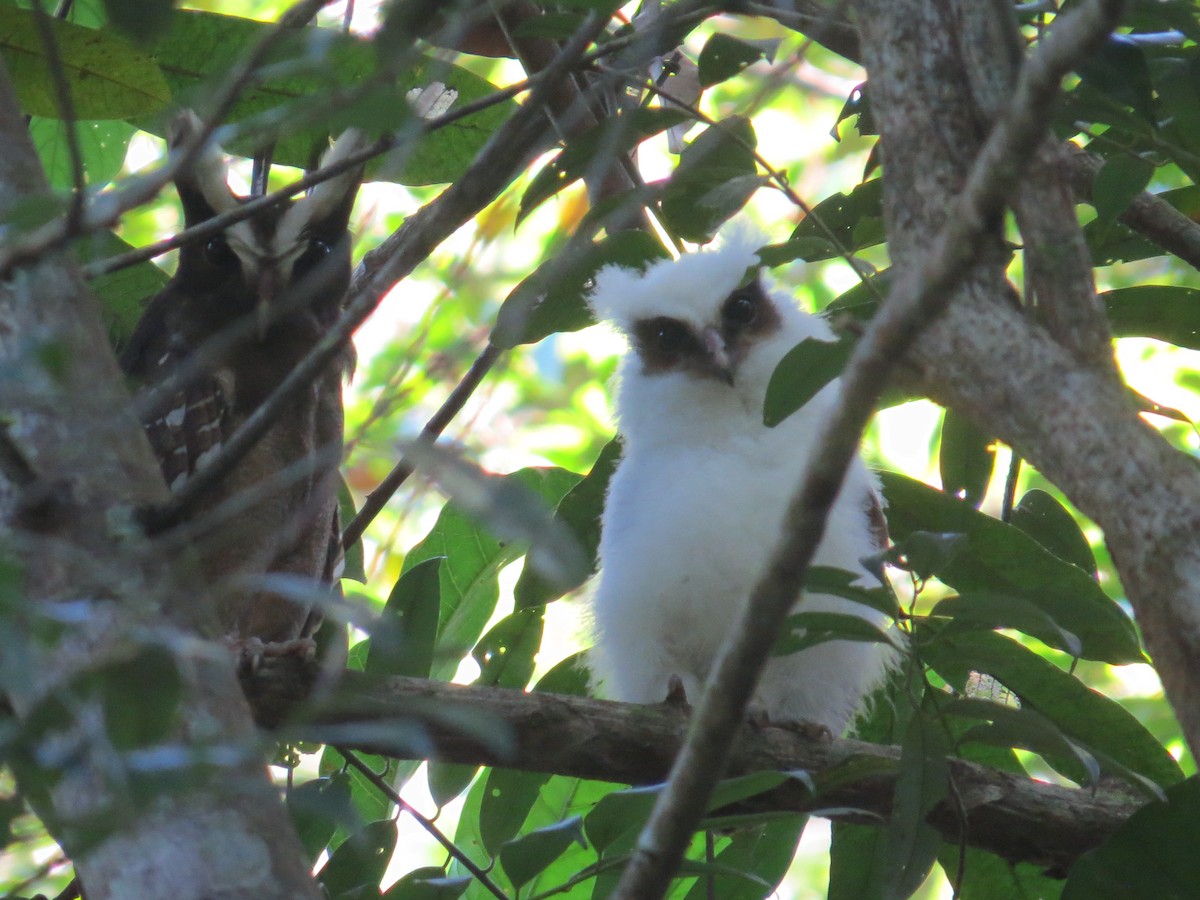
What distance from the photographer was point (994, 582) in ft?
7.86

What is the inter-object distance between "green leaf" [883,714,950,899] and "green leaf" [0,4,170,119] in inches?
74.1

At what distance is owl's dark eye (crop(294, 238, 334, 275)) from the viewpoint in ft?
10.6

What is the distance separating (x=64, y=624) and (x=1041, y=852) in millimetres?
1851

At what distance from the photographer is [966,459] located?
2.66 metres

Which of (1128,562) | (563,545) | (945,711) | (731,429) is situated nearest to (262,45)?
(563,545)

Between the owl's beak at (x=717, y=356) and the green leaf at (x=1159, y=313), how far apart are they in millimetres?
1049

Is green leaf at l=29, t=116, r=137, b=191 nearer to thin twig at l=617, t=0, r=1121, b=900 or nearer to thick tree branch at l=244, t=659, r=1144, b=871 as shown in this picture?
thick tree branch at l=244, t=659, r=1144, b=871

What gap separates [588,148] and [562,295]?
409 mm

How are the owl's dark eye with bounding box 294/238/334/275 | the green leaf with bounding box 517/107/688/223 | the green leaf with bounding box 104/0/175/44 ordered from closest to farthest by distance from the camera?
the green leaf with bounding box 104/0/175/44, the green leaf with bounding box 517/107/688/223, the owl's dark eye with bounding box 294/238/334/275

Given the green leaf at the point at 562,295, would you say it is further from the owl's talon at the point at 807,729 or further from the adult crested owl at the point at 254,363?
the owl's talon at the point at 807,729

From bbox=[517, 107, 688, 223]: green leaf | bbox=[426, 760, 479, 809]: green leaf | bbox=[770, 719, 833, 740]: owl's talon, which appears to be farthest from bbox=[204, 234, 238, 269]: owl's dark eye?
bbox=[770, 719, 833, 740]: owl's talon

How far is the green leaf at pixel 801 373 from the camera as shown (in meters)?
1.95

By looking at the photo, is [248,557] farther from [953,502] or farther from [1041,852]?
[1041,852]

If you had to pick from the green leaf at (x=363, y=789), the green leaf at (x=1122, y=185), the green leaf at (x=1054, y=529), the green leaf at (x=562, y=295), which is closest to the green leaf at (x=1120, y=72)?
the green leaf at (x=1122, y=185)
